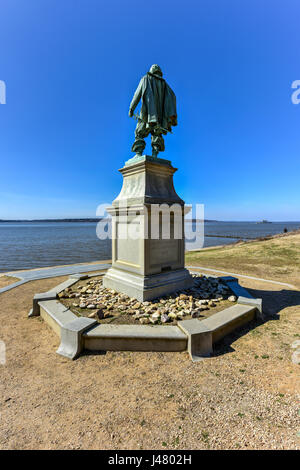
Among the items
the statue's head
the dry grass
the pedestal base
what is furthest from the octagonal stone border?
the statue's head

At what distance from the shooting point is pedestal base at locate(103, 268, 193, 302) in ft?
18.2

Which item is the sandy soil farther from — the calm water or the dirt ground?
the calm water

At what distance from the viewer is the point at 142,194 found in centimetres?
589

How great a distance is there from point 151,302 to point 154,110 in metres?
5.53

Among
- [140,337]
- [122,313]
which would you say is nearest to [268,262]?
[122,313]

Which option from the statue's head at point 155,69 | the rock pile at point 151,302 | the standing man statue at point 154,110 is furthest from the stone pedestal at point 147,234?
the statue's head at point 155,69

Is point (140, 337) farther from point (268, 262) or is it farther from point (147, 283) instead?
point (268, 262)

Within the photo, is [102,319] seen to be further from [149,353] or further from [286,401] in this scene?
[286,401]

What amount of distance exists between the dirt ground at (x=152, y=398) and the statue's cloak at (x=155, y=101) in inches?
245

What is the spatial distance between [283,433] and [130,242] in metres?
4.91

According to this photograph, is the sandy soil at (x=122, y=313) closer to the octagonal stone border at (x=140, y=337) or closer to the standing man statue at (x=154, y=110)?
the octagonal stone border at (x=140, y=337)

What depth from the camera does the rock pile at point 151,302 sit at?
4.65 meters

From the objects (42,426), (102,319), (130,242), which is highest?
(130,242)

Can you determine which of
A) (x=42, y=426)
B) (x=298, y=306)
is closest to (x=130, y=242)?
(x=42, y=426)
